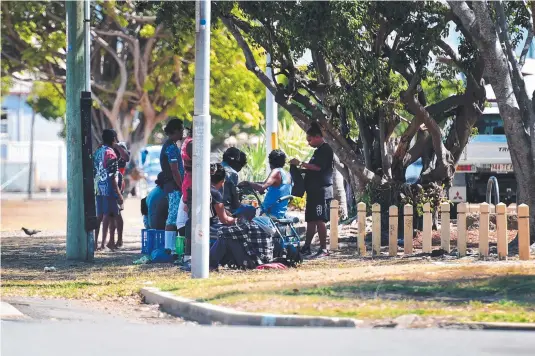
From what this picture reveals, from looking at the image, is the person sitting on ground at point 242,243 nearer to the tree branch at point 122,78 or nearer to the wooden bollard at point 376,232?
the wooden bollard at point 376,232

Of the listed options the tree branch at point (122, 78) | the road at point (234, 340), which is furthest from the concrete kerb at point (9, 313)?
the tree branch at point (122, 78)

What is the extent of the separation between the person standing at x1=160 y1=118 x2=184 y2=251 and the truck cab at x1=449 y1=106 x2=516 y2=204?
11.1m

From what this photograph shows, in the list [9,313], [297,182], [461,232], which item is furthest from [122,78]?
[9,313]

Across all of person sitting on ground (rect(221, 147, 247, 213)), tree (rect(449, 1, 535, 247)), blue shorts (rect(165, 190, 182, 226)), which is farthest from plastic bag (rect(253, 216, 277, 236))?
tree (rect(449, 1, 535, 247))

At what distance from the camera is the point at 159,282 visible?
13.9 m

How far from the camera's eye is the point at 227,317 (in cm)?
1081

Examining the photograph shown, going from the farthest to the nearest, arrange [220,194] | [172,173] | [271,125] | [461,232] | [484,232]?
[271,125] → [172,173] → [461,232] → [484,232] → [220,194]

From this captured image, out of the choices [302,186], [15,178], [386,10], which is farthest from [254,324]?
[15,178]

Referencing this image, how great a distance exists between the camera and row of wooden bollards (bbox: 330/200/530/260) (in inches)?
624

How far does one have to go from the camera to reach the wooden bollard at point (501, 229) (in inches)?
628

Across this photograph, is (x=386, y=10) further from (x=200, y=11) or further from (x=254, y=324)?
(x=254, y=324)

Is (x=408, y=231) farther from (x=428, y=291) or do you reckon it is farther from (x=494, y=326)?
(x=494, y=326)

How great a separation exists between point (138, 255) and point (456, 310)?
26.4ft

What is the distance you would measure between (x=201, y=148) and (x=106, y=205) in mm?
4859
